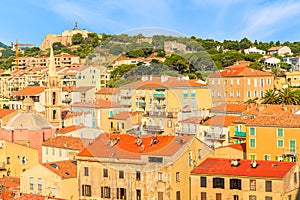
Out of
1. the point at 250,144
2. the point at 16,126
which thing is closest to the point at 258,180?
the point at 250,144

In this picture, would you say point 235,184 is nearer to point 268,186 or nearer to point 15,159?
point 268,186

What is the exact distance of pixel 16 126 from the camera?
2853 centimetres

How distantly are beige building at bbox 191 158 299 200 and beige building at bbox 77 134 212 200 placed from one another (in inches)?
19.3

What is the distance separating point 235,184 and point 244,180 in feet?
1.08

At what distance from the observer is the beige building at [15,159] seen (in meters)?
23.4

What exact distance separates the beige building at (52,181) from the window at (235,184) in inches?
191

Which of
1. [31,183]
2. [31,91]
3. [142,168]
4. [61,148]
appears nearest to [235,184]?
[142,168]

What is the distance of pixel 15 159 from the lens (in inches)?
931

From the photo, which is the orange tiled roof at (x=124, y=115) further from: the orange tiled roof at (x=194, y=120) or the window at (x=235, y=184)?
the window at (x=235, y=184)

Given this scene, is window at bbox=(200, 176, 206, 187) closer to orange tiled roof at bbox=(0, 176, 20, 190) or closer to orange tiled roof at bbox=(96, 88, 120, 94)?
orange tiled roof at bbox=(0, 176, 20, 190)

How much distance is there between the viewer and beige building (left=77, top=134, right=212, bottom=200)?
11945 millimetres

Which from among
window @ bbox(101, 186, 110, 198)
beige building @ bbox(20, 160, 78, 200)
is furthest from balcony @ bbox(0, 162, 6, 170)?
window @ bbox(101, 186, 110, 198)

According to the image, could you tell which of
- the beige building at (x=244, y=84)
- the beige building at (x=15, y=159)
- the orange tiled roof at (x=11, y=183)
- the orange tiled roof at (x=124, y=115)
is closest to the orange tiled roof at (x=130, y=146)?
the orange tiled roof at (x=124, y=115)

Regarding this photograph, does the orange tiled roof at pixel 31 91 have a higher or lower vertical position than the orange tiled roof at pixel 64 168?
higher
